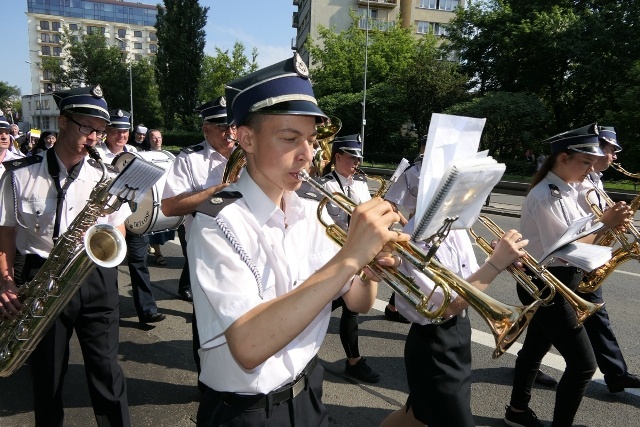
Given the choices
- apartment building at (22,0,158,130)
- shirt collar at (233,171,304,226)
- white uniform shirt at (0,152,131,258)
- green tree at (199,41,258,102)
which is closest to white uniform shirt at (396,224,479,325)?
shirt collar at (233,171,304,226)

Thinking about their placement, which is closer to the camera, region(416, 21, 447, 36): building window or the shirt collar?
the shirt collar

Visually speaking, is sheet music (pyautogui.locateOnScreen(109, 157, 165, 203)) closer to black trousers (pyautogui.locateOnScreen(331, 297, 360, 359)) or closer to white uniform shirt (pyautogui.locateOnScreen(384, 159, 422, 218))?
black trousers (pyautogui.locateOnScreen(331, 297, 360, 359))

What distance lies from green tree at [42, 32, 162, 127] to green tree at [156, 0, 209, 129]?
24.2 ft

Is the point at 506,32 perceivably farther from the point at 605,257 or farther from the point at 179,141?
the point at 605,257

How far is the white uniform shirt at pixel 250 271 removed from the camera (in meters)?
1.51

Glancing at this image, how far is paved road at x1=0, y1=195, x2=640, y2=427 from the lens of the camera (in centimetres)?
371

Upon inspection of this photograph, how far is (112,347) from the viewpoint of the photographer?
306cm

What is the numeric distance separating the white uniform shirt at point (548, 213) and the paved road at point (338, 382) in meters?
1.30

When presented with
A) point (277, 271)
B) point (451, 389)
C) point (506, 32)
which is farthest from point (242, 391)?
point (506, 32)

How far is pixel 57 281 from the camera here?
2.78m

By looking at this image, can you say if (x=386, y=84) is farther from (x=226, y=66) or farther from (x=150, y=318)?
(x=150, y=318)

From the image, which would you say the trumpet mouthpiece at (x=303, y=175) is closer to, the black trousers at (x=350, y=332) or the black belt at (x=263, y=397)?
the black belt at (x=263, y=397)

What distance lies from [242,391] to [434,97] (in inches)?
1300


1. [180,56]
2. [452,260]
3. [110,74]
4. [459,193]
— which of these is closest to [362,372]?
[452,260]
